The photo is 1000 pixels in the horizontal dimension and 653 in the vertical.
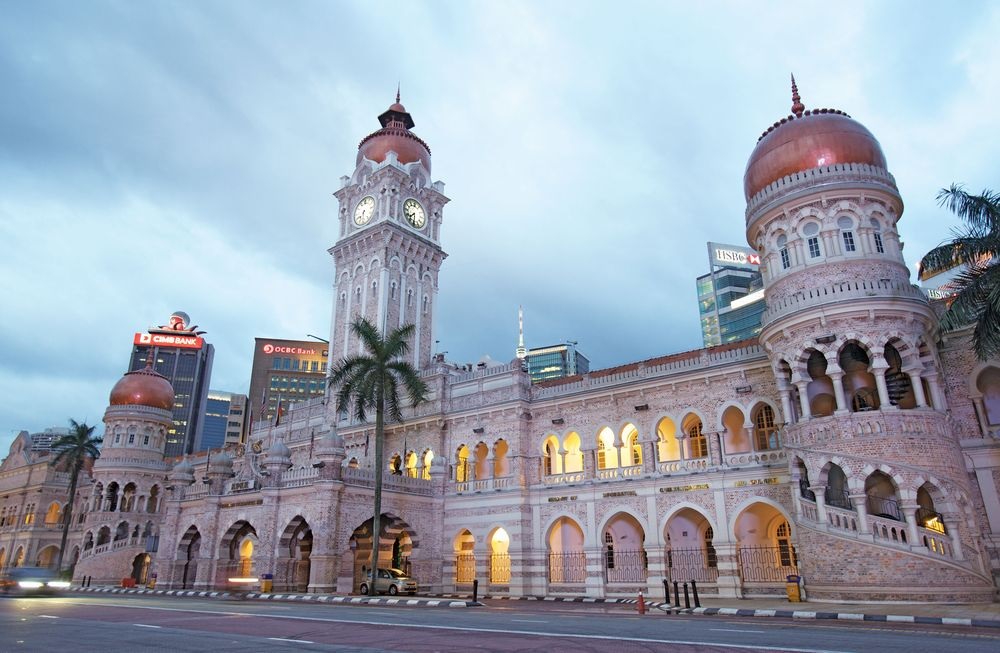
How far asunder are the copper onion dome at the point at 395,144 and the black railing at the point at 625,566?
29560 mm

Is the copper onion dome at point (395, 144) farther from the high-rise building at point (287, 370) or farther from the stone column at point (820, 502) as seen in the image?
the high-rise building at point (287, 370)

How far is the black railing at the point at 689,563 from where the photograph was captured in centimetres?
2608

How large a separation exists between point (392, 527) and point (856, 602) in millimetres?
20145

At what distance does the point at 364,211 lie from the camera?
141 ft

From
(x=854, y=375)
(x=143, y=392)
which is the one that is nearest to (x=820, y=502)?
(x=854, y=375)

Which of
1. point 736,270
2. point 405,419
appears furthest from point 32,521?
point 736,270

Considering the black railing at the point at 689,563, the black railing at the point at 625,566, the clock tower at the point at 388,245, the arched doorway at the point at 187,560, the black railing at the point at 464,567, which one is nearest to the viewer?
the black railing at the point at 689,563

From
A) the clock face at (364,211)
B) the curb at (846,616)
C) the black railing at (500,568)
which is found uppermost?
the clock face at (364,211)

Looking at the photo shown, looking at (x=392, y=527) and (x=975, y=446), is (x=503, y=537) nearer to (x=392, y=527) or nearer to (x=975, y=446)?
(x=392, y=527)

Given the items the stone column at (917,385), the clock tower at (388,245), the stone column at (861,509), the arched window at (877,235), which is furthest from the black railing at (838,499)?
the clock tower at (388,245)

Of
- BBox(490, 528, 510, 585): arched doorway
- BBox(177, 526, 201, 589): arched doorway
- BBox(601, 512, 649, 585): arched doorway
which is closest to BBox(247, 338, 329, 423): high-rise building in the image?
BBox(177, 526, 201, 589): arched doorway

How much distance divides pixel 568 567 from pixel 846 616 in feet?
50.2

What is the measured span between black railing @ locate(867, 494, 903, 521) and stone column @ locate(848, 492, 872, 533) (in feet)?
6.22

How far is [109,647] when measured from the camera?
912 centimetres
